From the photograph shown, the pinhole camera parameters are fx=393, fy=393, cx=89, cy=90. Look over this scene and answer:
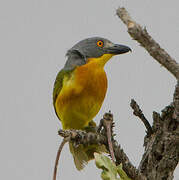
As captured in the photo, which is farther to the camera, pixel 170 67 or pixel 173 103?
pixel 173 103

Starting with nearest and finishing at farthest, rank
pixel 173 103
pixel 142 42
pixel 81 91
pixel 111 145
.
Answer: pixel 142 42 < pixel 111 145 < pixel 173 103 < pixel 81 91

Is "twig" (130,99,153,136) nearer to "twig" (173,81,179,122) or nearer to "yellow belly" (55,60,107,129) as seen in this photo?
"twig" (173,81,179,122)

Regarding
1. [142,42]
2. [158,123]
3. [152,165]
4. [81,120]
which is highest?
[81,120]

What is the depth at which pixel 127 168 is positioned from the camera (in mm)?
3412

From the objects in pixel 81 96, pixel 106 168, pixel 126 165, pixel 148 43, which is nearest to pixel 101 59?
pixel 81 96

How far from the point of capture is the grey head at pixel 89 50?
567 cm

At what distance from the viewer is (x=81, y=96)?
5258mm

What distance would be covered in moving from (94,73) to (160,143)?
6.70 ft

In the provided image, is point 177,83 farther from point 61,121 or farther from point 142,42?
point 61,121

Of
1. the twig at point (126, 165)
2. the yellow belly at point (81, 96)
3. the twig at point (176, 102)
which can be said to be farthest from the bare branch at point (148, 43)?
the yellow belly at point (81, 96)

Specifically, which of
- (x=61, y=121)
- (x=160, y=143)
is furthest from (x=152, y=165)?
(x=61, y=121)

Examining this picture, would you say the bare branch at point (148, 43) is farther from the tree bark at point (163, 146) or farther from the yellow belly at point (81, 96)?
the yellow belly at point (81, 96)

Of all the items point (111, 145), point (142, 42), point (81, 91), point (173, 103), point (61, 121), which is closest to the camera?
point (142, 42)

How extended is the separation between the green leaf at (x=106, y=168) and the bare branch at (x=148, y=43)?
868mm
